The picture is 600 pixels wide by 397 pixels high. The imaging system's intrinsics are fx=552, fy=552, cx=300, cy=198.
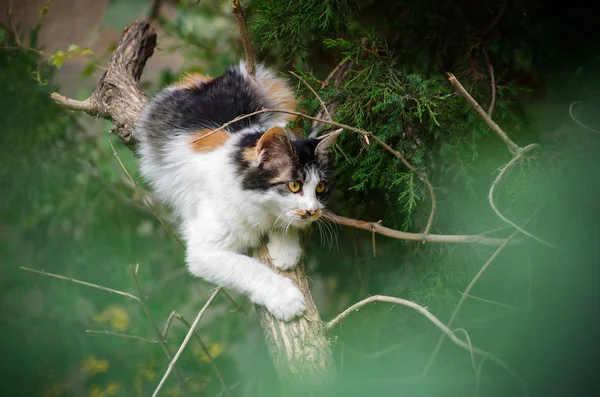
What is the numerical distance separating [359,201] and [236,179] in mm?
682

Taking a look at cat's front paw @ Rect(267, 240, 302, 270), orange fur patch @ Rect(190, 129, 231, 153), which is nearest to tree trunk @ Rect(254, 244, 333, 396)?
cat's front paw @ Rect(267, 240, 302, 270)

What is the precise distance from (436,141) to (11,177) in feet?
7.44

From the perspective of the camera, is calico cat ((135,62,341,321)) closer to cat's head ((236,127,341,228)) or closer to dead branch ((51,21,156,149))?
cat's head ((236,127,341,228))

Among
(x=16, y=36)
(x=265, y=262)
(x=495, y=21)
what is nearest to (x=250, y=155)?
(x=265, y=262)

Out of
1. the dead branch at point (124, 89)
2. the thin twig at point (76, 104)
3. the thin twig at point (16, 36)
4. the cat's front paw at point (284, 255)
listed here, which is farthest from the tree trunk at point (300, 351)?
the thin twig at point (16, 36)

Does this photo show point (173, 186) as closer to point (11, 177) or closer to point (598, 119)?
point (11, 177)

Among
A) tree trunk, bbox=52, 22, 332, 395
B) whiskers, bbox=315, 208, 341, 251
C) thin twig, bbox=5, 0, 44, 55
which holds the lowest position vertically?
whiskers, bbox=315, 208, 341, 251

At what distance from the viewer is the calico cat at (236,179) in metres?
2.06

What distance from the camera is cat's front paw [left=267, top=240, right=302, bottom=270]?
7.16 ft

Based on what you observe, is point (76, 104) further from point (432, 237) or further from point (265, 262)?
point (432, 237)

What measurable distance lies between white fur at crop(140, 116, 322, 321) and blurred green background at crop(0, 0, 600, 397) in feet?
1.05

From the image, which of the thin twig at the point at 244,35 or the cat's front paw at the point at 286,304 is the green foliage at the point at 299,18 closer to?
the thin twig at the point at 244,35

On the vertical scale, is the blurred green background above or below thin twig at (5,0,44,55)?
below

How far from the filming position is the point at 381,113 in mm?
2309
